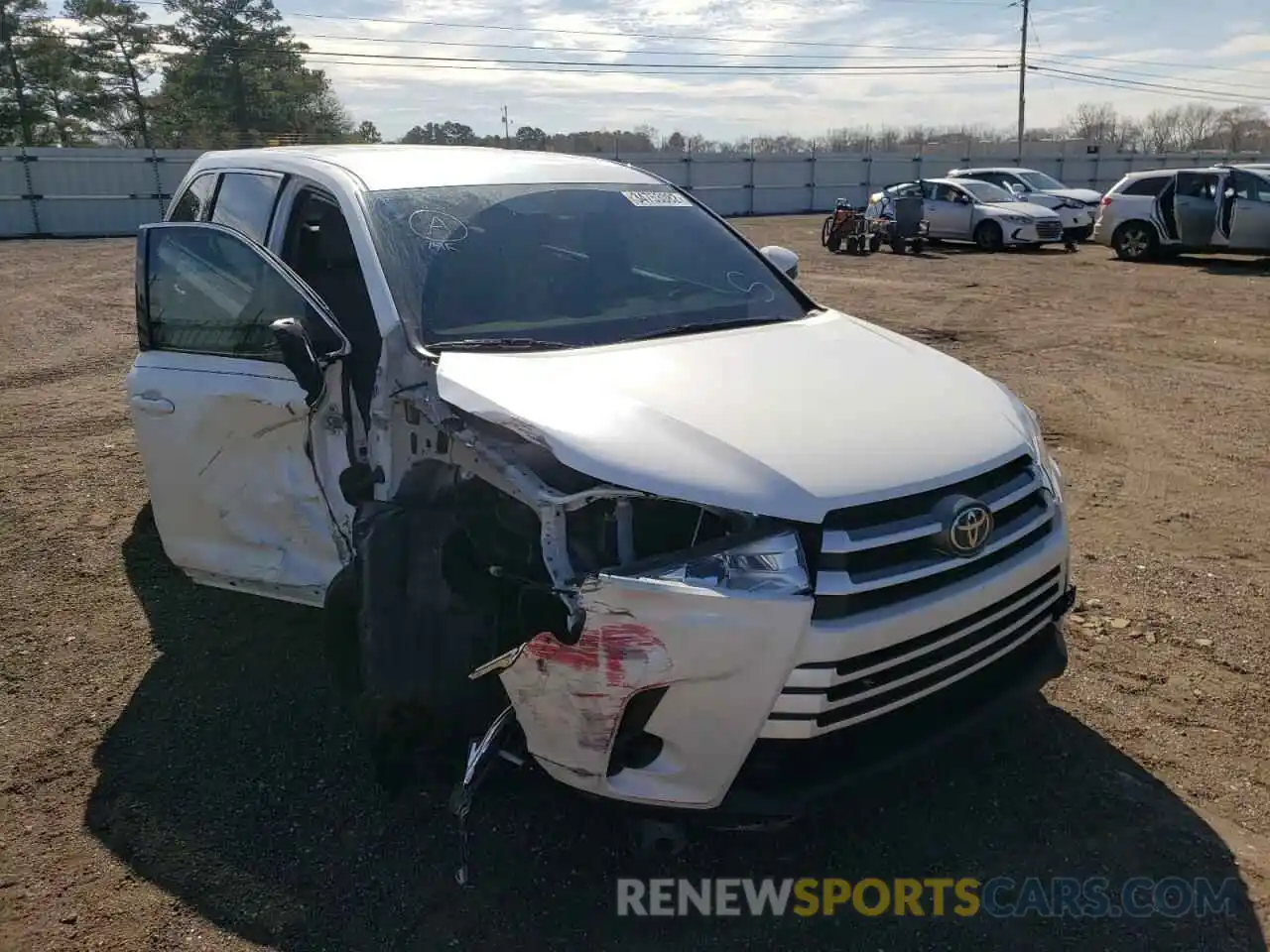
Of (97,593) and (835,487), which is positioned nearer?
(835,487)

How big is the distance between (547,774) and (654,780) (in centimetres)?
33

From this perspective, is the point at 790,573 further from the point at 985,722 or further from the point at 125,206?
the point at 125,206

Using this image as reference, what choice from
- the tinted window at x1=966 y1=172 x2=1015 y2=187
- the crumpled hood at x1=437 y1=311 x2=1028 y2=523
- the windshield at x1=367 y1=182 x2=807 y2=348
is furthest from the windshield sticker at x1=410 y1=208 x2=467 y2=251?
the tinted window at x1=966 y1=172 x2=1015 y2=187

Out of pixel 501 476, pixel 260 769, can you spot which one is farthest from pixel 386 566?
pixel 260 769

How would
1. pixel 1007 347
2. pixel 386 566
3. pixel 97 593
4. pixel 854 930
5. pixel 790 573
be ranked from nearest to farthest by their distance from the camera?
pixel 790 573
pixel 854 930
pixel 386 566
pixel 97 593
pixel 1007 347

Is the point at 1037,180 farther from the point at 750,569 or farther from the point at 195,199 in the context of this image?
the point at 750,569

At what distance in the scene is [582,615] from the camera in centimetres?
230

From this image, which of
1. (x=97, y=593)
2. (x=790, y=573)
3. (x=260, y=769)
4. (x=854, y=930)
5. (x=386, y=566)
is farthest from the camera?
(x=97, y=593)

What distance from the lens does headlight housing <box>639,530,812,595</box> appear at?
228 centimetres

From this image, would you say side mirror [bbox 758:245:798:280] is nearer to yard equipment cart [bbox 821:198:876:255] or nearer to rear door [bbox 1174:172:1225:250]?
rear door [bbox 1174:172:1225:250]

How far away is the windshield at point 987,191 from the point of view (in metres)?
20.5

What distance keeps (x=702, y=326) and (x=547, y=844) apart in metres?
1.81

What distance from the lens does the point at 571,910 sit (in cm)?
257

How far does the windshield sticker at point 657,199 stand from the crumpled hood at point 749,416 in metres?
1.02
